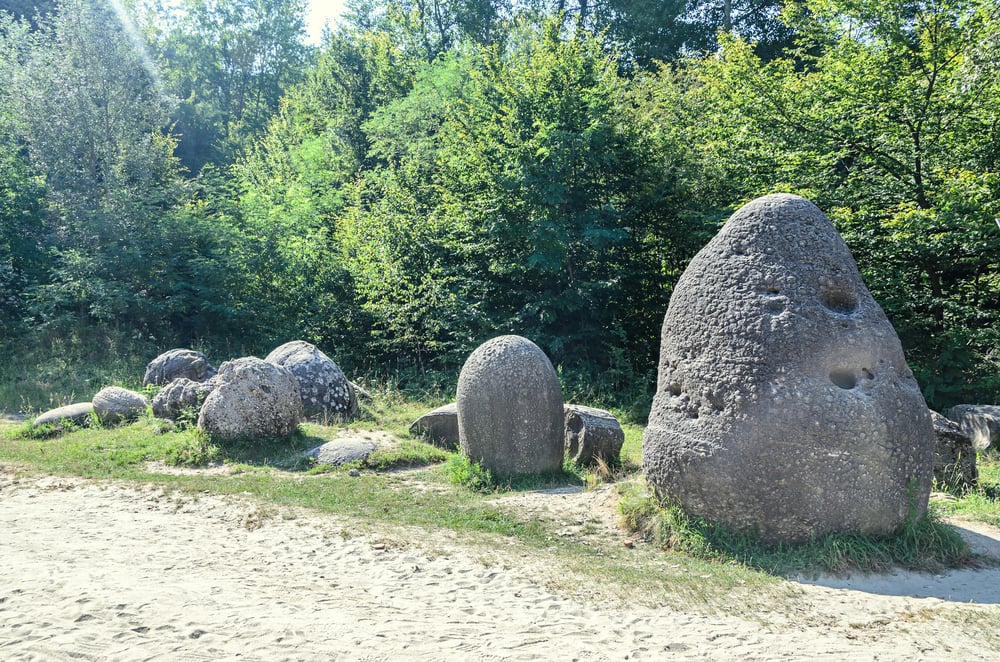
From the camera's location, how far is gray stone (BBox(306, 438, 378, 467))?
1113cm

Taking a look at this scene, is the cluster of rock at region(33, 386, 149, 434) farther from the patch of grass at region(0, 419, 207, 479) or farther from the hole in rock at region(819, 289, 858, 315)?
the hole in rock at region(819, 289, 858, 315)

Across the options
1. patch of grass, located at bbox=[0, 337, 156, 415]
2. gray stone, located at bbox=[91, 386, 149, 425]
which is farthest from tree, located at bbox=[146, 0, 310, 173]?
gray stone, located at bbox=[91, 386, 149, 425]

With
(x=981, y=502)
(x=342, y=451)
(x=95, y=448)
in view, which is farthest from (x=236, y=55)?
(x=981, y=502)

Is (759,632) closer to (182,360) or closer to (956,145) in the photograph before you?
(956,145)

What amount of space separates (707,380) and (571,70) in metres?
13.7

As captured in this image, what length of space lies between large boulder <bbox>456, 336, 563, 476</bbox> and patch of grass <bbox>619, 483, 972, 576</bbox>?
125 inches

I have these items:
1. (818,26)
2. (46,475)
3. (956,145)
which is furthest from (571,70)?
(46,475)

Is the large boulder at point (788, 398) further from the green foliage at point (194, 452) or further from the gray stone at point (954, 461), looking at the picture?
the green foliage at point (194, 452)

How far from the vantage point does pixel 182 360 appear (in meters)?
16.2

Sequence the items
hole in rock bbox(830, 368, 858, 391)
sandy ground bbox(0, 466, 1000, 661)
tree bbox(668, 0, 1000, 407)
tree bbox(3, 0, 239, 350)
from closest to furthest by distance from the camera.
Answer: sandy ground bbox(0, 466, 1000, 661) → hole in rock bbox(830, 368, 858, 391) → tree bbox(668, 0, 1000, 407) → tree bbox(3, 0, 239, 350)

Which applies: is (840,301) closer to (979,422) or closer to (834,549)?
(834,549)

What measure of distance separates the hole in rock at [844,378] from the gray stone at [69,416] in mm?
13665

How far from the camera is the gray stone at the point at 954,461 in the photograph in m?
9.24

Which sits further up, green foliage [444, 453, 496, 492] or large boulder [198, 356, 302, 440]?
large boulder [198, 356, 302, 440]
